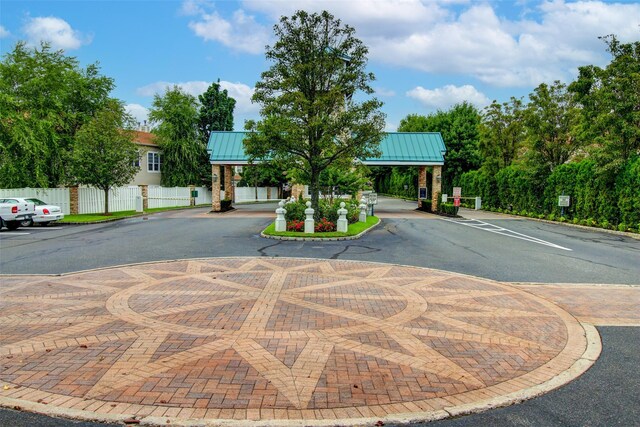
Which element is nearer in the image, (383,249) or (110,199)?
(383,249)

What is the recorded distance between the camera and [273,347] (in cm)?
571

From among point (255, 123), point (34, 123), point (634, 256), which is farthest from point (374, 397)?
point (34, 123)

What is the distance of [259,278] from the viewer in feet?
32.4

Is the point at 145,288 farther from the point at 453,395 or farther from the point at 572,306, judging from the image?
the point at 572,306

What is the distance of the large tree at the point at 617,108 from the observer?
2188 cm

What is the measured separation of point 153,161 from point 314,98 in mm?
32398

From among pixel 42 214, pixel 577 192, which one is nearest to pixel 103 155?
pixel 42 214

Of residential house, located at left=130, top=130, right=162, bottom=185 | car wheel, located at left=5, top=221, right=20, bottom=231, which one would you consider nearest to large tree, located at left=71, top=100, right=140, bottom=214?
car wheel, located at left=5, top=221, right=20, bottom=231

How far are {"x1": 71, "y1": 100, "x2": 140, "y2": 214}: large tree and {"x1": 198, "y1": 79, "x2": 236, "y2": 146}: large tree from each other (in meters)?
18.2

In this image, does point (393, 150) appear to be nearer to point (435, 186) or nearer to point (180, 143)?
point (435, 186)

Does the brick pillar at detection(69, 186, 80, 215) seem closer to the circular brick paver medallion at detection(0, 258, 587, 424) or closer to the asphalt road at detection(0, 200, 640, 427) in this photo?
the asphalt road at detection(0, 200, 640, 427)

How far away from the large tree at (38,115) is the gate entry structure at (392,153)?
9.76 metres

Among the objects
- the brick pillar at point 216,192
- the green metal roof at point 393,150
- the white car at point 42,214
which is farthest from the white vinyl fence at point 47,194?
the green metal roof at point 393,150

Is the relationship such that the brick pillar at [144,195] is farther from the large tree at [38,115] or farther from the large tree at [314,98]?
the large tree at [314,98]
